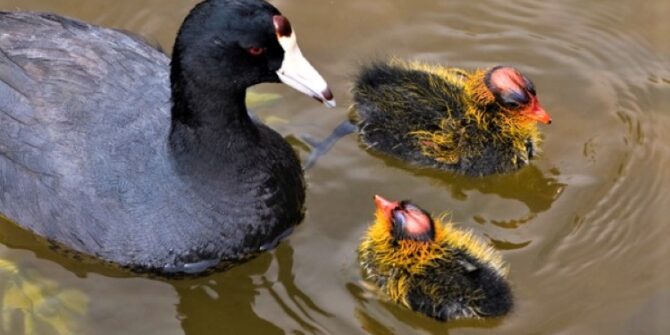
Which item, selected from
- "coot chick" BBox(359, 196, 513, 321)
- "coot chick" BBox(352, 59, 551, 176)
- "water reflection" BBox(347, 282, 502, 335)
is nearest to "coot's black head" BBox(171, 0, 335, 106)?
"coot chick" BBox(359, 196, 513, 321)

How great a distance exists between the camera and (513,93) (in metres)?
4.95

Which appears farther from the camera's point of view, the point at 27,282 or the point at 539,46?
the point at 539,46

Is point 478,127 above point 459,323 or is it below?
above

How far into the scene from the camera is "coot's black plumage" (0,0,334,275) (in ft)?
14.8

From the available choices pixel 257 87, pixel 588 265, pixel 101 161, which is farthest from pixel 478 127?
pixel 101 161

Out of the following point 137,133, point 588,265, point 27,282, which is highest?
point 137,133

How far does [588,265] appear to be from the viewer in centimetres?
487

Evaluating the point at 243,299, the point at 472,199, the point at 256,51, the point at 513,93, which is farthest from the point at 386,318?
the point at 256,51

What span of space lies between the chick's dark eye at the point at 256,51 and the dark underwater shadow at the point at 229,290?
1.10m

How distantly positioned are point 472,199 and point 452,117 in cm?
45

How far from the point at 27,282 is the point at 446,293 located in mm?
1893

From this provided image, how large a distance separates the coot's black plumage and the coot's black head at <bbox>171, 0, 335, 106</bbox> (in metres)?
0.01

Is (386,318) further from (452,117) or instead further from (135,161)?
(135,161)

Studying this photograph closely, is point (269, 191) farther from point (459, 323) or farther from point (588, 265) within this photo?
point (588, 265)
